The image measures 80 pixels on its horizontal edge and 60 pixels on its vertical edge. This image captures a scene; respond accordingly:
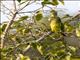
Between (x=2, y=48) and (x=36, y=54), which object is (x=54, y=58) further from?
(x=36, y=54)

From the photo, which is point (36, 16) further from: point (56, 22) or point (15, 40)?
point (15, 40)

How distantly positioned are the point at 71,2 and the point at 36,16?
4.56 ft

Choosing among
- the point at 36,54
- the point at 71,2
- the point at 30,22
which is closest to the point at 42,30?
the point at 30,22

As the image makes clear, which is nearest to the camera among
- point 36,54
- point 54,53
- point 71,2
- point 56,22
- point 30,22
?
point 56,22

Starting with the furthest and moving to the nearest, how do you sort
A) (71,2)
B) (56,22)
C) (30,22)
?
(71,2), (30,22), (56,22)

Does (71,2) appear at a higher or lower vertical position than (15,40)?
lower

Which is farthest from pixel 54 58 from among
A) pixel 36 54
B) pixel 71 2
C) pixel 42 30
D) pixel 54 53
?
pixel 71 2

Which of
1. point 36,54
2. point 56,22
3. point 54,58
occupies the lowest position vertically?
point 36,54

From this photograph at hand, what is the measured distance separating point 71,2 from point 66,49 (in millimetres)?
1330

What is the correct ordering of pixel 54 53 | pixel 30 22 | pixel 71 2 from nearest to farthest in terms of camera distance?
pixel 54 53
pixel 30 22
pixel 71 2

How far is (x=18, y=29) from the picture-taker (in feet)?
2.86

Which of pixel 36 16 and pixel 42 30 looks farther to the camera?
pixel 42 30

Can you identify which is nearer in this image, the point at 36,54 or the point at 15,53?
the point at 15,53

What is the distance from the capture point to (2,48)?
81cm
